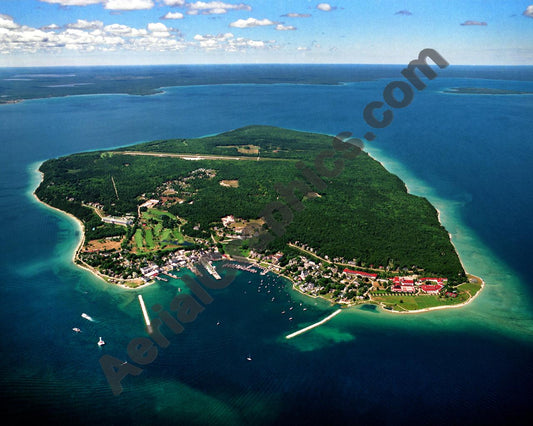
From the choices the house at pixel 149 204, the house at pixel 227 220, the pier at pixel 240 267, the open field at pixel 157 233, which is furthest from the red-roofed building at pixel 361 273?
the house at pixel 149 204

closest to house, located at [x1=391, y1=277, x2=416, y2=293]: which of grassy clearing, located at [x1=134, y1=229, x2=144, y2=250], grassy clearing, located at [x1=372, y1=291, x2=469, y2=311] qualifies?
grassy clearing, located at [x1=372, y1=291, x2=469, y2=311]

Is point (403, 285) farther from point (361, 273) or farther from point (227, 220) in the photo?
point (227, 220)

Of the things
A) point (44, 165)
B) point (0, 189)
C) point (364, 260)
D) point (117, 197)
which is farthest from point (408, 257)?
point (44, 165)

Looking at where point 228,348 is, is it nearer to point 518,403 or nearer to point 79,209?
point 518,403

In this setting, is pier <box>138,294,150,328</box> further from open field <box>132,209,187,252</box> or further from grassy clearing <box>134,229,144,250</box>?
grassy clearing <box>134,229,144,250</box>

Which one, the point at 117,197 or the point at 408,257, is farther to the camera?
the point at 117,197

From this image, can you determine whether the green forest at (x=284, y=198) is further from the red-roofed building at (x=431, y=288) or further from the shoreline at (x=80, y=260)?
the red-roofed building at (x=431, y=288)

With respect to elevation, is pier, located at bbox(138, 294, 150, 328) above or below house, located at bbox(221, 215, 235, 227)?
below
